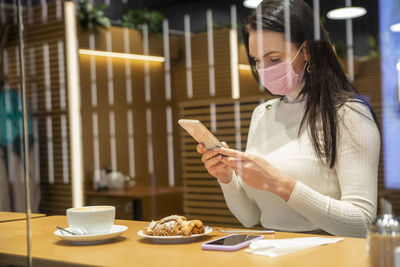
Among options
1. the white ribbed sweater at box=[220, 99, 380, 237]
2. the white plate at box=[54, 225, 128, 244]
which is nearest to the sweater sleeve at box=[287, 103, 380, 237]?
the white ribbed sweater at box=[220, 99, 380, 237]

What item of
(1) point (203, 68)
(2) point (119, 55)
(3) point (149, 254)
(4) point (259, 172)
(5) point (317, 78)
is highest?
(2) point (119, 55)

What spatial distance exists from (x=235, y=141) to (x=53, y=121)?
1.69 m

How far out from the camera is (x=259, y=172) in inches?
50.8

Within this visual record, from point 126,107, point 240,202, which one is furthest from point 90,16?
point 240,202

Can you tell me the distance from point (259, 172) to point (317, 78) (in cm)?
44

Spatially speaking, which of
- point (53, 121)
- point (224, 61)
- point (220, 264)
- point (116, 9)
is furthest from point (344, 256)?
point (116, 9)

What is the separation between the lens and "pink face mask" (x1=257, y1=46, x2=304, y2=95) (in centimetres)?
163

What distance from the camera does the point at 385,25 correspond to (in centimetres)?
344

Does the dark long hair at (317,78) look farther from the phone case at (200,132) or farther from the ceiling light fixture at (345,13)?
the ceiling light fixture at (345,13)

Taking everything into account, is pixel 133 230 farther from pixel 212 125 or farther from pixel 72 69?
pixel 72 69

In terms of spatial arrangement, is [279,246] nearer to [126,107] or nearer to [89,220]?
[89,220]

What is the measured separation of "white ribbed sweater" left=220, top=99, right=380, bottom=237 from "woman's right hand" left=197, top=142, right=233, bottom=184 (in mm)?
43

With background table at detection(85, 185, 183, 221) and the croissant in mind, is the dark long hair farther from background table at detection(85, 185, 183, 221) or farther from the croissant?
background table at detection(85, 185, 183, 221)

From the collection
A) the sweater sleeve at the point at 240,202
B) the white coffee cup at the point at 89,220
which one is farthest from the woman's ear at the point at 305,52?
the white coffee cup at the point at 89,220
